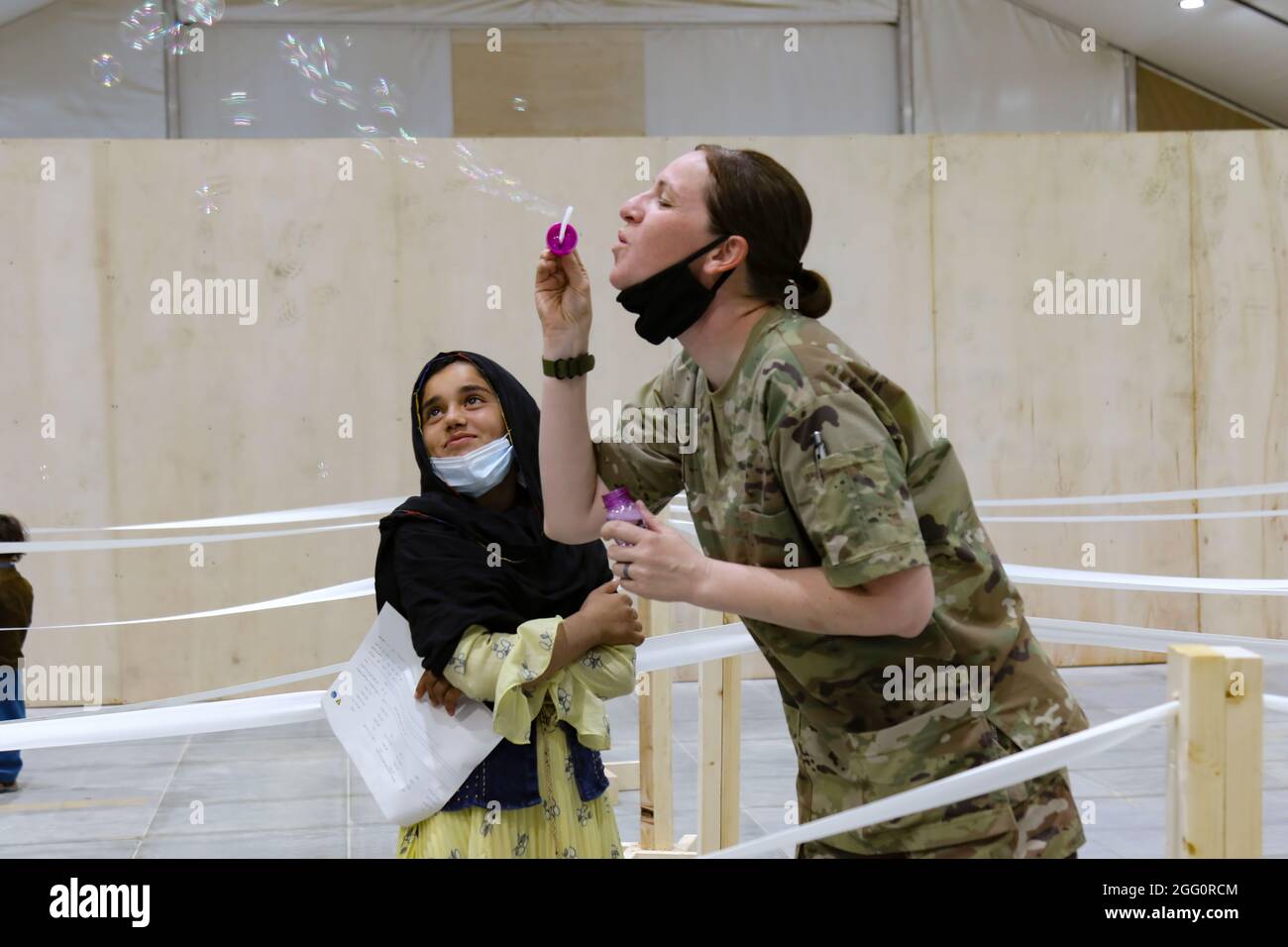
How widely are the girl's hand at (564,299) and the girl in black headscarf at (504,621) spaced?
713 mm

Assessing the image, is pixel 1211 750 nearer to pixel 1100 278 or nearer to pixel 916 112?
pixel 1100 278

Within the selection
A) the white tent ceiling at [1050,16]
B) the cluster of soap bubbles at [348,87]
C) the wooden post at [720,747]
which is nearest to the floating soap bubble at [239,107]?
the cluster of soap bubbles at [348,87]

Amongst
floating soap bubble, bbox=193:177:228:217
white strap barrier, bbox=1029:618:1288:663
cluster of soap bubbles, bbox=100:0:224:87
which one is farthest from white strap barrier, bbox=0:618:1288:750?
cluster of soap bubbles, bbox=100:0:224:87

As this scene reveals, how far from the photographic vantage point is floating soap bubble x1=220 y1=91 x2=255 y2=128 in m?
11.9

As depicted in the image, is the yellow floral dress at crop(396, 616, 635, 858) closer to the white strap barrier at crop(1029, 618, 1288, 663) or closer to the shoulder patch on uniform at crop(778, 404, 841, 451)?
the shoulder patch on uniform at crop(778, 404, 841, 451)

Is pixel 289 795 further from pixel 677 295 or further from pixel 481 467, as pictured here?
pixel 677 295

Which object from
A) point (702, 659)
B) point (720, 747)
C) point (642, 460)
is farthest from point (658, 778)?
point (642, 460)

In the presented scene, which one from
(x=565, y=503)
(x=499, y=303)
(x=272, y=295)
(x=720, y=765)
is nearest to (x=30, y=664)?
(x=272, y=295)

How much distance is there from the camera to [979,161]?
27.3 ft

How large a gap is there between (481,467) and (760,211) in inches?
40.0

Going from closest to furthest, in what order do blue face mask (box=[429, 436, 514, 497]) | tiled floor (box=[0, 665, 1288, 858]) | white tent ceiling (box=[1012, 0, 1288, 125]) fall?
blue face mask (box=[429, 436, 514, 497])
tiled floor (box=[0, 665, 1288, 858])
white tent ceiling (box=[1012, 0, 1288, 125])

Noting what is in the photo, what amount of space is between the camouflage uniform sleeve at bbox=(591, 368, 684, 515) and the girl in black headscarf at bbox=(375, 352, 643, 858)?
53cm

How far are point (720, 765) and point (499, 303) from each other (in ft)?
16.2

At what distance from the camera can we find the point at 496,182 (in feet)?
26.3
